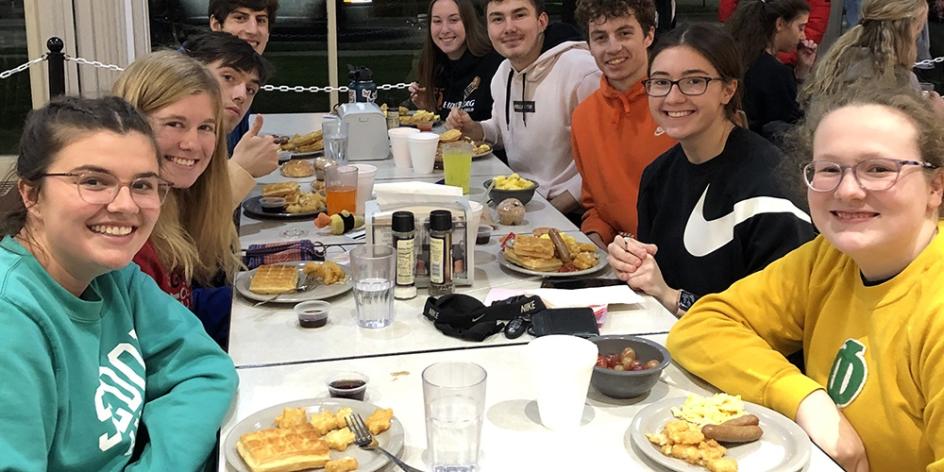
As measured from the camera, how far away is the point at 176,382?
157 centimetres

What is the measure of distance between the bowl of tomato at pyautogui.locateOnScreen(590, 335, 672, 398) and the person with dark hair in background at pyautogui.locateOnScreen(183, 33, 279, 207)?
5.37 ft

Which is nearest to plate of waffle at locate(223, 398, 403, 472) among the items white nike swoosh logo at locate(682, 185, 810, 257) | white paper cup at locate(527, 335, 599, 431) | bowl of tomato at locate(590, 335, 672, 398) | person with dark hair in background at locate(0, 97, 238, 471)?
person with dark hair in background at locate(0, 97, 238, 471)

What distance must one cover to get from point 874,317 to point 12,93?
864 cm

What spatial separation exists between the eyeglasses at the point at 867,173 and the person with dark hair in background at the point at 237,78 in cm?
192

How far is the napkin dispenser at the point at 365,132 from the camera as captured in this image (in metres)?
3.73

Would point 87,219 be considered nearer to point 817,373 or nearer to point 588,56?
point 817,373

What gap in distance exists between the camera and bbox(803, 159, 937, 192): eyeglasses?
1.45 metres

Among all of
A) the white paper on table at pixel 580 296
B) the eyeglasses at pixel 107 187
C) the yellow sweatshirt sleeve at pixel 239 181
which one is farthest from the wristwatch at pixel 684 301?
the yellow sweatshirt sleeve at pixel 239 181

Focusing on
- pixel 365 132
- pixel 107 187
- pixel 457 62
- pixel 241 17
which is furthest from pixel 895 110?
pixel 457 62

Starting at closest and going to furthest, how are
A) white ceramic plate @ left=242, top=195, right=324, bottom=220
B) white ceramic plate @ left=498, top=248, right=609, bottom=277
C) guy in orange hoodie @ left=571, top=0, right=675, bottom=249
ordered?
white ceramic plate @ left=498, top=248, right=609, bottom=277, white ceramic plate @ left=242, top=195, right=324, bottom=220, guy in orange hoodie @ left=571, top=0, right=675, bottom=249

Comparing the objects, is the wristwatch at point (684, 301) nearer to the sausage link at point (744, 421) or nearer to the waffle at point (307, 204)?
the sausage link at point (744, 421)

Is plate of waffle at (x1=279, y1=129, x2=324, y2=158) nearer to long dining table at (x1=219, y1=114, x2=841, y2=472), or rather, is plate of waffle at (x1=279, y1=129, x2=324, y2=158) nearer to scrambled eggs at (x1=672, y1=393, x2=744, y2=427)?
long dining table at (x1=219, y1=114, x2=841, y2=472)

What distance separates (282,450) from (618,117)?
7.43 ft

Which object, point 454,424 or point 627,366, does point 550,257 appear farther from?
point 454,424
